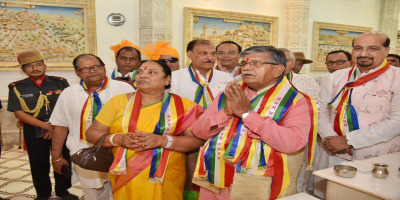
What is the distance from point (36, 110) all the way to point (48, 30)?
2.87 meters

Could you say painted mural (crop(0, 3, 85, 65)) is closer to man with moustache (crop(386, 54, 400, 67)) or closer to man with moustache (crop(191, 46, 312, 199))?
man with moustache (crop(191, 46, 312, 199))

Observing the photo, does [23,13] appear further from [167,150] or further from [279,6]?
[279,6]

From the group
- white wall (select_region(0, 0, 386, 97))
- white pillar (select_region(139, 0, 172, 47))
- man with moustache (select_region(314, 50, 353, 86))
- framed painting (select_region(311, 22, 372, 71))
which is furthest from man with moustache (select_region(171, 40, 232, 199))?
framed painting (select_region(311, 22, 372, 71))

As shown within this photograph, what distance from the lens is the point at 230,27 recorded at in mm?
6938

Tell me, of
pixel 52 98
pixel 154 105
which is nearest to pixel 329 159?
pixel 154 105

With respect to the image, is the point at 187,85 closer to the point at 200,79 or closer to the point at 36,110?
the point at 200,79

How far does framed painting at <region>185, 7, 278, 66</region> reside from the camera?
6.48 meters

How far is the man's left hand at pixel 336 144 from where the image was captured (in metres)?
2.47

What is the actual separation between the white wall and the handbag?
4.25 meters

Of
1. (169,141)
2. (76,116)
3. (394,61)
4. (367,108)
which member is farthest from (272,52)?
A: (394,61)

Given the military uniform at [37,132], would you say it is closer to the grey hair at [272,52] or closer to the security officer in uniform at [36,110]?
the security officer in uniform at [36,110]

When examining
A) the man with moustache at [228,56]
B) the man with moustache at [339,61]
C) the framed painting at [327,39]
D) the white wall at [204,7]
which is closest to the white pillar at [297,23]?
the white wall at [204,7]

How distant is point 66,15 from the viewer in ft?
18.2

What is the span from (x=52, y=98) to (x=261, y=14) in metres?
5.58
